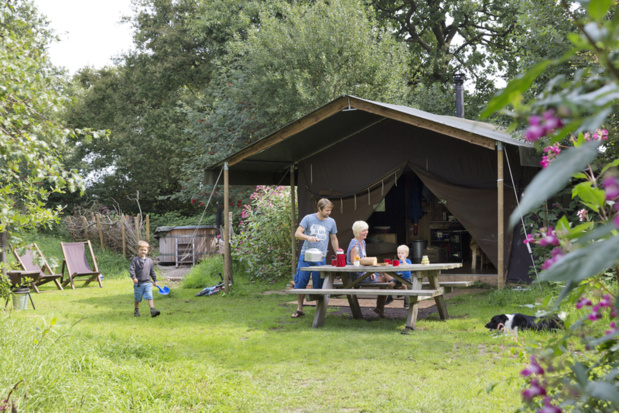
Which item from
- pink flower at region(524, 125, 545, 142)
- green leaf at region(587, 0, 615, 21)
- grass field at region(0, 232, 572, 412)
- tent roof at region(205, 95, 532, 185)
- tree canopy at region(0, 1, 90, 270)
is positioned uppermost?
tent roof at region(205, 95, 532, 185)

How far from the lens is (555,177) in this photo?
25.9 inches

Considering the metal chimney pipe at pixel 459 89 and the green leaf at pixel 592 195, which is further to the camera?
the metal chimney pipe at pixel 459 89

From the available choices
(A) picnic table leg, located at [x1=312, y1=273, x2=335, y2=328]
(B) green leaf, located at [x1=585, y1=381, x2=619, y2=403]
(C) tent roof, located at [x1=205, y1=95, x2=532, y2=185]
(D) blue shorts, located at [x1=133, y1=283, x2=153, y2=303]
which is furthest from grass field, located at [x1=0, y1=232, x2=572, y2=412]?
(C) tent roof, located at [x1=205, y1=95, x2=532, y2=185]

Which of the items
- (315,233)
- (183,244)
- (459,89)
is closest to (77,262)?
(183,244)

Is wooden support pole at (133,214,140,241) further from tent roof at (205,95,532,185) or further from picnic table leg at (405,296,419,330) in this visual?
picnic table leg at (405,296,419,330)

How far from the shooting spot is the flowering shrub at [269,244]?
11.3 meters

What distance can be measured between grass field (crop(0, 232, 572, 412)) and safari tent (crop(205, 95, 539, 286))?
1.69 metres

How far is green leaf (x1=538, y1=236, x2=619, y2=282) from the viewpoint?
0.64 meters

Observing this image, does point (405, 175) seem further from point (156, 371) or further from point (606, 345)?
point (606, 345)

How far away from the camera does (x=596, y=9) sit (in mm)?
635

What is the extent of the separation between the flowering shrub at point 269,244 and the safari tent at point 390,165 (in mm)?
383

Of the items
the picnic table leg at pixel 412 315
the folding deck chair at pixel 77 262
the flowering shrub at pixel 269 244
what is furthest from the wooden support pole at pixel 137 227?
the picnic table leg at pixel 412 315

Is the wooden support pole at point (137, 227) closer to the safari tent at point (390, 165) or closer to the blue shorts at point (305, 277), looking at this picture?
the safari tent at point (390, 165)

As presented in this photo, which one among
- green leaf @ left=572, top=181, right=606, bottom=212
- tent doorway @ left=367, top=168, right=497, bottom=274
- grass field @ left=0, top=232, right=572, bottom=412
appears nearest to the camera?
green leaf @ left=572, top=181, right=606, bottom=212
